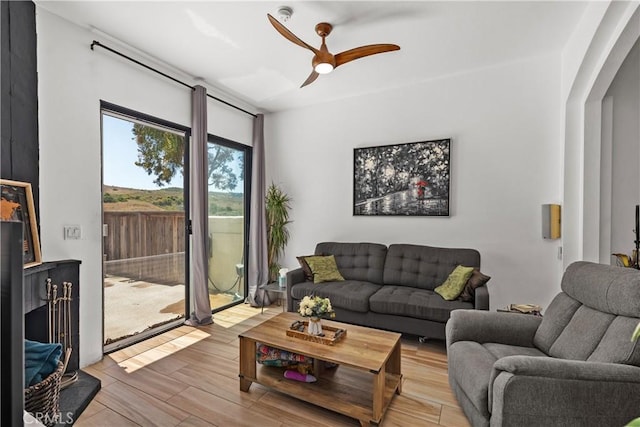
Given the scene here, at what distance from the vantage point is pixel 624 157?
9.82 ft

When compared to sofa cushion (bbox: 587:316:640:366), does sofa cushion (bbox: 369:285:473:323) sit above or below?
below

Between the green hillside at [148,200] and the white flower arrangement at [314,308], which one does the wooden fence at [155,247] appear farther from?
the white flower arrangement at [314,308]

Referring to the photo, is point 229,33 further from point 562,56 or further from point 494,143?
point 562,56

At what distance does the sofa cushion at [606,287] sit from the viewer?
1.67 m

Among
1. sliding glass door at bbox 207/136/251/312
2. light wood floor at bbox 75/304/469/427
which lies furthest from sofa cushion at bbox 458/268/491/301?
sliding glass door at bbox 207/136/251/312

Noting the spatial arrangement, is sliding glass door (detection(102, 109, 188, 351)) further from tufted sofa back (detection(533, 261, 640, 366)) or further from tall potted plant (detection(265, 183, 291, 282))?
tufted sofa back (detection(533, 261, 640, 366))

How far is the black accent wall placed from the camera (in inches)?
80.5

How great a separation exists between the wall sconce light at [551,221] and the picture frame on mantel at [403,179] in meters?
0.96

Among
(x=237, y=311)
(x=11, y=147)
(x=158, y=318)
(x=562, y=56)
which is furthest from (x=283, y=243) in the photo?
(x=562, y=56)

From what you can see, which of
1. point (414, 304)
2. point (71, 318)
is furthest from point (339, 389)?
point (71, 318)

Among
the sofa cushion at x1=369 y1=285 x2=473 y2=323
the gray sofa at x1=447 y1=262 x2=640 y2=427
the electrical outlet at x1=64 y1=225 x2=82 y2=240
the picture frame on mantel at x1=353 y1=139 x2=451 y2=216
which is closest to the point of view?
the gray sofa at x1=447 y1=262 x2=640 y2=427

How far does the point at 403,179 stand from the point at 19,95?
144 inches

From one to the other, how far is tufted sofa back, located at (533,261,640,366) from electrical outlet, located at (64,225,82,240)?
3669 millimetres

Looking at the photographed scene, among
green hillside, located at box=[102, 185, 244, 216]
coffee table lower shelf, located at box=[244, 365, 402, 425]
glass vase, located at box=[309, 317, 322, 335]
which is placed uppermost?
green hillside, located at box=[102, 185, 244, 216]
